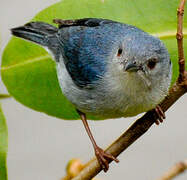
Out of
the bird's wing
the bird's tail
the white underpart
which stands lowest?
the white underpart

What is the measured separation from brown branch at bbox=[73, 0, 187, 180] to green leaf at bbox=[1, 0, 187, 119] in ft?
1.05

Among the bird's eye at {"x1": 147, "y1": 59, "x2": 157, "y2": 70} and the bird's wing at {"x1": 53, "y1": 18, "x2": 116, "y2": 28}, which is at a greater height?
the bird's wing at {"x1": 53, "y1": 18, "x2": 116, "y2": 28}

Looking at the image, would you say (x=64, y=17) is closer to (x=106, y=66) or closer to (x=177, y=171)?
(x=106, y=66)

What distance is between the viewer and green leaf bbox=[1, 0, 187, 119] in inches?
80.6

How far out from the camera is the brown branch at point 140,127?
5.48ft

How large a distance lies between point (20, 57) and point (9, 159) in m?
3.67

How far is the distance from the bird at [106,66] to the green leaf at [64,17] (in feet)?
0.24

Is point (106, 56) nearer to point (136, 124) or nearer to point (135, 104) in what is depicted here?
point (135, 104)

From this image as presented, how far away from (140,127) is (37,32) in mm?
914

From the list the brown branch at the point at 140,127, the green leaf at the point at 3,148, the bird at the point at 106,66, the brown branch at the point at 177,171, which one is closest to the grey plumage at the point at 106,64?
the bird at the point at 106,66

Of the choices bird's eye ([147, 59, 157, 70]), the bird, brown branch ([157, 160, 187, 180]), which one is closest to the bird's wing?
the bird

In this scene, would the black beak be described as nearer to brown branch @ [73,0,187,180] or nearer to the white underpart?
the white underpart

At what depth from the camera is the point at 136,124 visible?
1869 mm

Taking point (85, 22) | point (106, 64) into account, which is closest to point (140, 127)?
point (106, 64)
